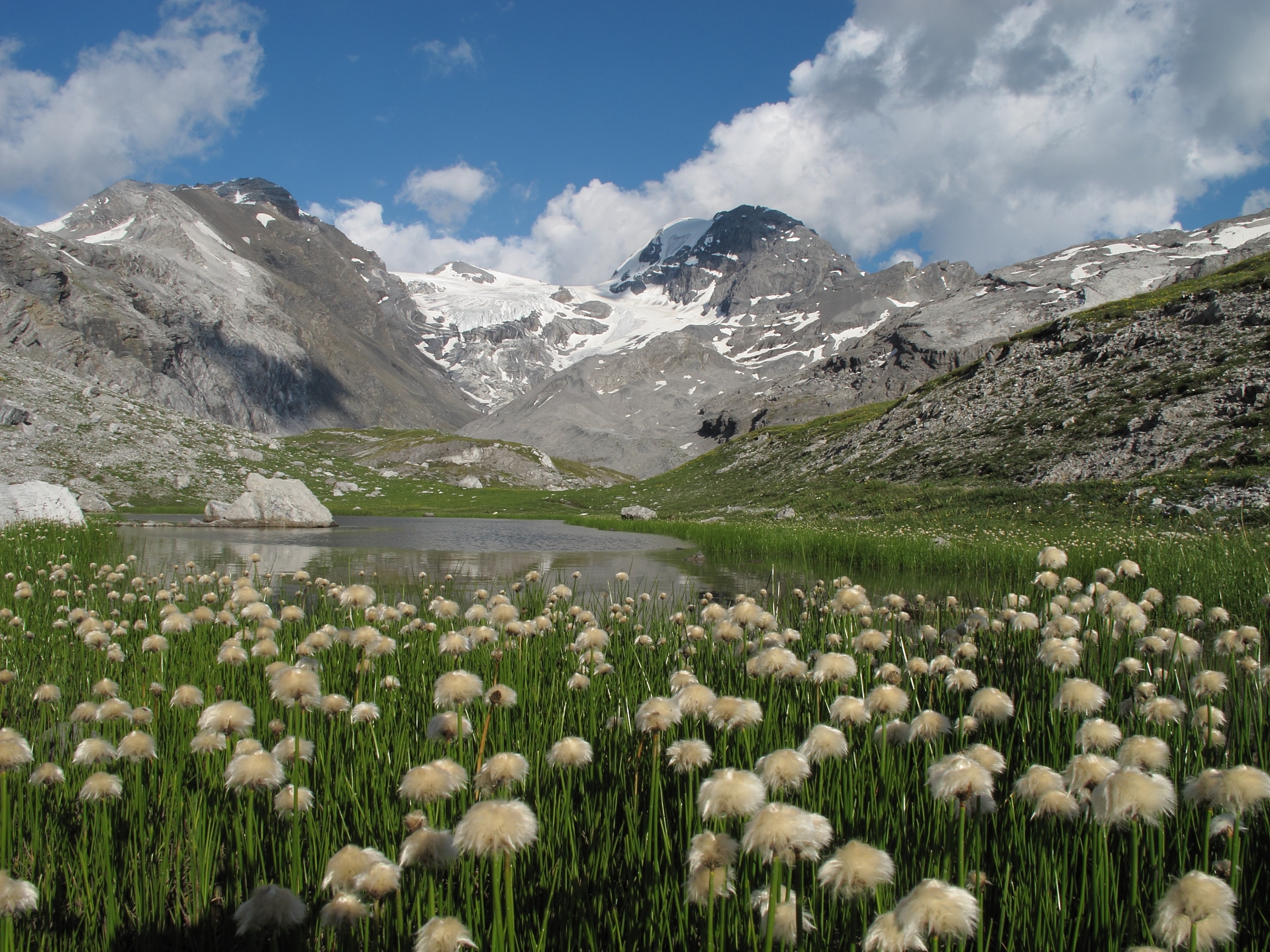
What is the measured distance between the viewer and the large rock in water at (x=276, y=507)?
39.3m

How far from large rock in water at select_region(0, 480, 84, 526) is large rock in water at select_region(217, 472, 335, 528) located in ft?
63.2

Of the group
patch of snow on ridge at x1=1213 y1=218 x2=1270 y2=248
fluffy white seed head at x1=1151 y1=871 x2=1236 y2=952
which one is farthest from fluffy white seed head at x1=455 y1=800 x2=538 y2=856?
patch of snow on ridge at x1=1213 y1=218 x2=1270 y2=248

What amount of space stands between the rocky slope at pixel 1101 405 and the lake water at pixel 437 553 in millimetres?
15291

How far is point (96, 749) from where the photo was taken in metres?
2.96

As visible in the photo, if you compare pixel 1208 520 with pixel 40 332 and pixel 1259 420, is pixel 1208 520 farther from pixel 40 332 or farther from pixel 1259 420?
pixel 40 332

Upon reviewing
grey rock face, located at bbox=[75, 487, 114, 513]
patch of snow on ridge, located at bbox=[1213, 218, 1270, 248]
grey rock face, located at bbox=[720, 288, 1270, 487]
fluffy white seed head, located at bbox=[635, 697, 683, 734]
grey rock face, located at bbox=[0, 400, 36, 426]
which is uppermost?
patch of snow on ridge, located at bbox=[1213, 218, 1270, 248]

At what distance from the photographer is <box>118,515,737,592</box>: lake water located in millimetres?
16719

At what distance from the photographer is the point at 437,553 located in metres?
24.4

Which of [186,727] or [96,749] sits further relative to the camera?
[186,727]

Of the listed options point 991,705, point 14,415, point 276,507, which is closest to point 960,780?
point 991,705

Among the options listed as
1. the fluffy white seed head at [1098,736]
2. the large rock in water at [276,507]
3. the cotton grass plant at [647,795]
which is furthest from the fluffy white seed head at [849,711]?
the large rock in water at [276,507]

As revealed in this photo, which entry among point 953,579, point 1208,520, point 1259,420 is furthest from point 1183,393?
point 953,579

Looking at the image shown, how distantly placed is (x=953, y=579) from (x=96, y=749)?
555 inches

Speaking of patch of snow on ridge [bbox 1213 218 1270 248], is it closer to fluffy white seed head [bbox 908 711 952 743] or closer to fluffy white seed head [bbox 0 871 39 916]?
fluffy white seed head [bbox 908 711 952 743]
